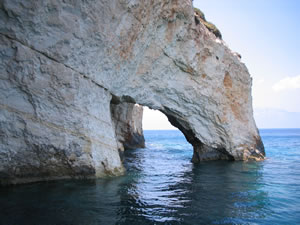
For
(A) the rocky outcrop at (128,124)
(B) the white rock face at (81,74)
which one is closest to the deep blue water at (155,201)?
(B) the white rock face at (81,74)

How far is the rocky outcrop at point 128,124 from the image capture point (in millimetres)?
29008

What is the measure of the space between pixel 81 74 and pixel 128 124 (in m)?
20.0

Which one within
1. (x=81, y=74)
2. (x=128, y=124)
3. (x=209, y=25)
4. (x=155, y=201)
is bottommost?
(x=155, y=201)

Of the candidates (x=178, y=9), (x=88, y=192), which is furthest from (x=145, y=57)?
(x=88, y=192)

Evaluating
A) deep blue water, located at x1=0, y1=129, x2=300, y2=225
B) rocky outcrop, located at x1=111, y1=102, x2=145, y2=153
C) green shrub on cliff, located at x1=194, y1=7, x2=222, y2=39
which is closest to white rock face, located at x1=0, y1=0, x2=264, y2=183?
deep blue water, located at x1=0, y1=129, x2=300, y2=225

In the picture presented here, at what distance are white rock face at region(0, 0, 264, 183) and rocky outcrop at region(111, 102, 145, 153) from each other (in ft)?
40.8

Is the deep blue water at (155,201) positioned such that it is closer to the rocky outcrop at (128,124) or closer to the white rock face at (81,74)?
the white rock face at (81,74)

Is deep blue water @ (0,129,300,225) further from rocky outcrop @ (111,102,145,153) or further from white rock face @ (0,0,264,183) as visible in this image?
rocky outcrop @ (111,102,145,153)

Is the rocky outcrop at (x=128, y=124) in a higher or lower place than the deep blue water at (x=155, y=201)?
higher

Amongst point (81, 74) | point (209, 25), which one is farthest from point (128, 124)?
point (81, 74)

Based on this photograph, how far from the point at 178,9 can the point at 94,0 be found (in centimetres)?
577

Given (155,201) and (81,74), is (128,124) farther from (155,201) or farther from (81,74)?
(155,201)

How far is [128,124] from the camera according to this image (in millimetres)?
31109

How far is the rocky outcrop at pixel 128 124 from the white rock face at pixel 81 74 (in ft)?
40.8
